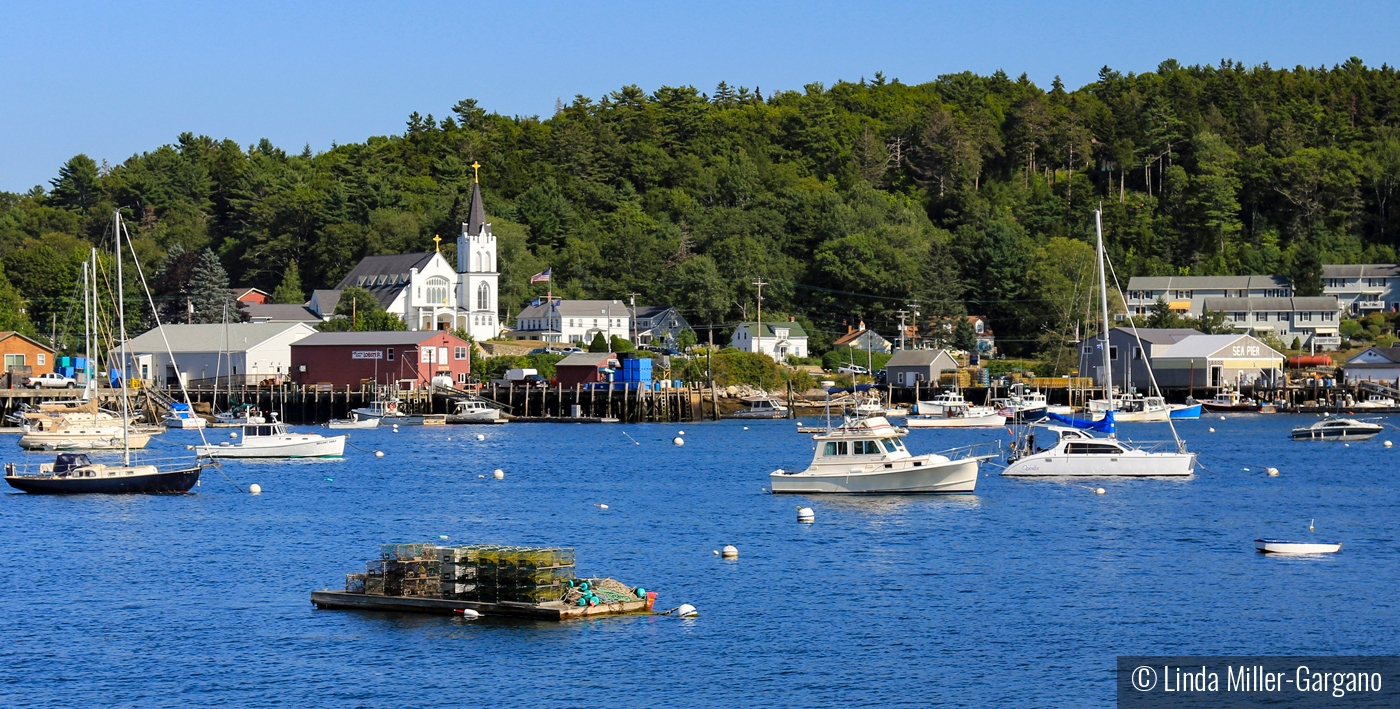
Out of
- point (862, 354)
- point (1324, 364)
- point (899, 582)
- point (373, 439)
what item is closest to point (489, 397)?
point (373, 439)

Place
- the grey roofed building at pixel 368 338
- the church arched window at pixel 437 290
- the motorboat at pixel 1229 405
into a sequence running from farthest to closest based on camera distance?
1. the church arched window at pixel 437 290
2. the motorboat at pixel 1229 405
3. the grey roofed building at pixel 368 338

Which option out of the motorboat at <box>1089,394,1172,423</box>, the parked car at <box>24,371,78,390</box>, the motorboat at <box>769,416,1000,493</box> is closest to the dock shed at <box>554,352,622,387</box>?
the parked car at <box>24,371,78,390</box>

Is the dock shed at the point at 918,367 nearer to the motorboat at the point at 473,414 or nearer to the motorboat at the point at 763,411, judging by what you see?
the motorboat at the point at 763,411

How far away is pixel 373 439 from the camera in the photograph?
289 feet

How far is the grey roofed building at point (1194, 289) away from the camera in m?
148

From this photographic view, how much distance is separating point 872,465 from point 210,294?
110 m

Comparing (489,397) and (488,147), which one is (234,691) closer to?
(489,397)

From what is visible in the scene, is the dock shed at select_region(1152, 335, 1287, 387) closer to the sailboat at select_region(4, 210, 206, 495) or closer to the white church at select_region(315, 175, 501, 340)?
the white church at select_region(315, 175, 501, 340)

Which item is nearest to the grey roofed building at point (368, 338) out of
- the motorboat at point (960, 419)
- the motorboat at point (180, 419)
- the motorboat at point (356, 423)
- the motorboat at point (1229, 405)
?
the motorboat at point (356, 423)

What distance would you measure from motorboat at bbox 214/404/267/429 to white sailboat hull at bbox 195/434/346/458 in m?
25.5

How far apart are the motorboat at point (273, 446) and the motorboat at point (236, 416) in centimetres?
2549

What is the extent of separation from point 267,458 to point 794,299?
3378 inches

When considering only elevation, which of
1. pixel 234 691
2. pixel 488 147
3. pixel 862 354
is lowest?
pixel 234 691

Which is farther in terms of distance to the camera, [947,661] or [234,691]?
[947,661]
